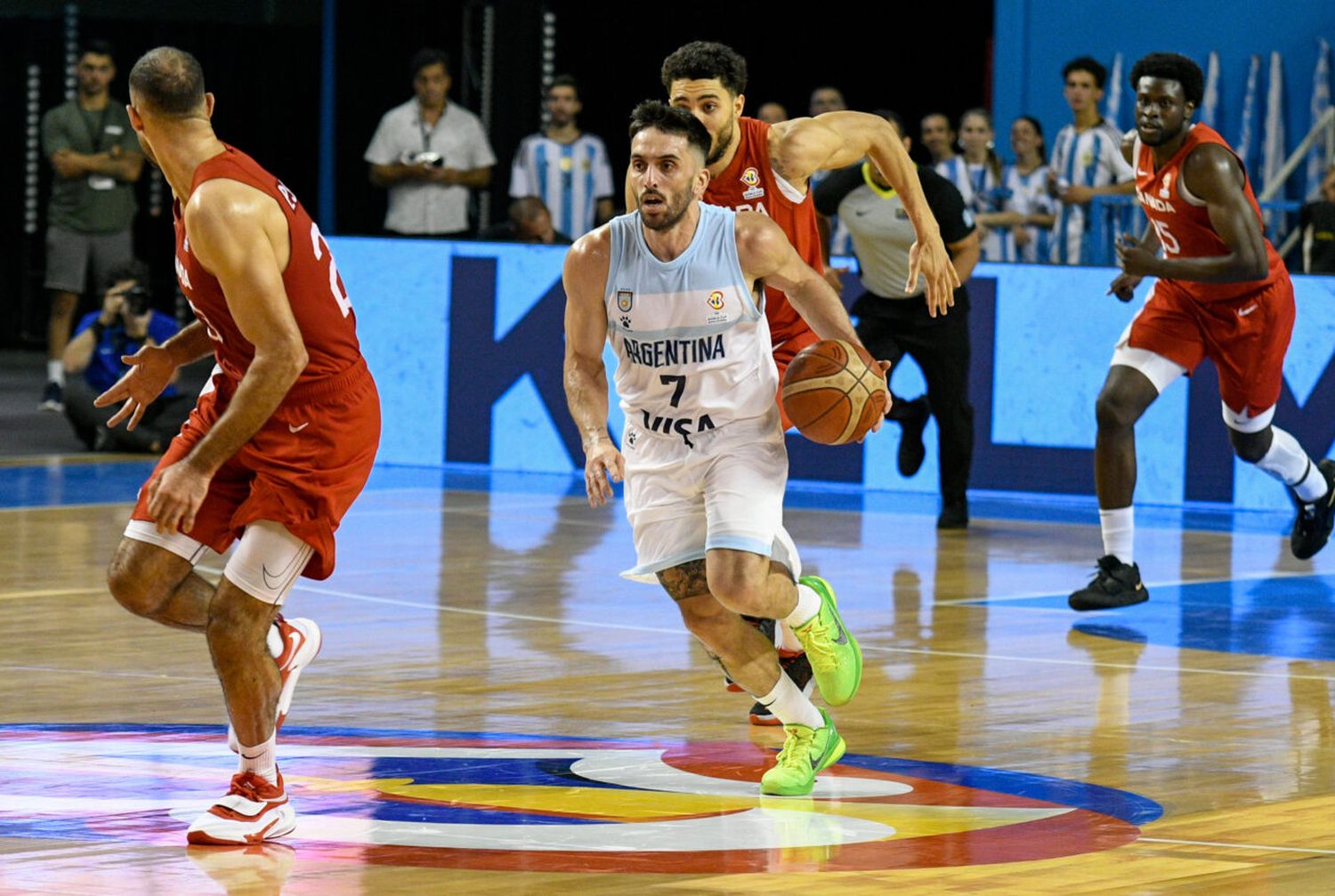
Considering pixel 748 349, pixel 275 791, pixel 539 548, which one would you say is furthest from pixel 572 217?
pixel 275 791

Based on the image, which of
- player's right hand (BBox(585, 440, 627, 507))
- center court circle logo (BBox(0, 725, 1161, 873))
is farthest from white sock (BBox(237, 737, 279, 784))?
player's right hand (BBox(585, 440, 627, 507))

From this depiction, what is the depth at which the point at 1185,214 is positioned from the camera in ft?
32.2

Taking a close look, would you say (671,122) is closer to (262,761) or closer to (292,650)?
(292,650)

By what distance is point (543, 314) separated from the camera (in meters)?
15.1

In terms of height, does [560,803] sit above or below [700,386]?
below

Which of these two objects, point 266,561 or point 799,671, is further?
point 799,671

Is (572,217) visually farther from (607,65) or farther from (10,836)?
(10,836)

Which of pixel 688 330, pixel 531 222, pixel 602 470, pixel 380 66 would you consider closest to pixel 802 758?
pixel 602 470

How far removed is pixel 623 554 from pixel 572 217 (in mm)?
5340

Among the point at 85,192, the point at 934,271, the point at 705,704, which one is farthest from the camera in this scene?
the point at 85,192

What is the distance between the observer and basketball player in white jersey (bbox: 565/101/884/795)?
6.46m

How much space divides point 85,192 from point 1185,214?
9.72m

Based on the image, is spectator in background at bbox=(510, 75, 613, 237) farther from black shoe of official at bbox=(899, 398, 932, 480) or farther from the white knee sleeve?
the white knee sleeve

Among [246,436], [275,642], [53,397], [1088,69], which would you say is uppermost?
[1088,69]
